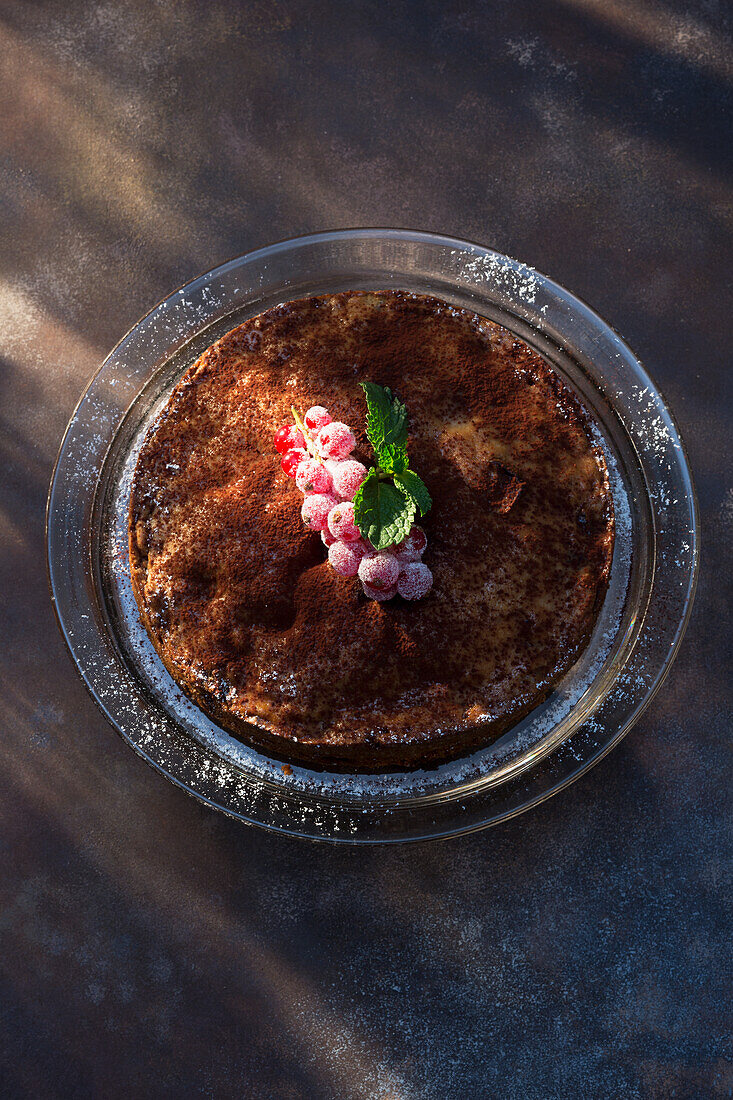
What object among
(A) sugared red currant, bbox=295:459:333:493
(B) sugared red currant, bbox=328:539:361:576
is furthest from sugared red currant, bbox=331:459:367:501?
(B) sugared red currant, bbox=328:539:361:576

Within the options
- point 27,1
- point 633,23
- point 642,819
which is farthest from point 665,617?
point 27,1

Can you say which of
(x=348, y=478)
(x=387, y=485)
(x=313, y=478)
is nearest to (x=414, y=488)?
(x=387, y=485)

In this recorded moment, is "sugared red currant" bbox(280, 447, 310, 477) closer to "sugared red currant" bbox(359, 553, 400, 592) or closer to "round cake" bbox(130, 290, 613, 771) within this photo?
"round cake" bbox(130, 290, 613, 771)

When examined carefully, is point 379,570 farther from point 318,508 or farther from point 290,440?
point 290,440

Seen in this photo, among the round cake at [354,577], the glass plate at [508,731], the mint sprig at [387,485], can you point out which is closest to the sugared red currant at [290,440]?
the round cake at [354,577]

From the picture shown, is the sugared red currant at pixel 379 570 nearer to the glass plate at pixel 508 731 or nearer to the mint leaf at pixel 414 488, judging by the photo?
the mint leaf at pixel 414 488

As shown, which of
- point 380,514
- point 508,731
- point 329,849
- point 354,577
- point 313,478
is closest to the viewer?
point 380,514

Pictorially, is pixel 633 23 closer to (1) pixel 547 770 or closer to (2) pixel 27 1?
(2) pixel 27 1
